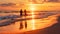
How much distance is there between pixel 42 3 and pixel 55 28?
279mm

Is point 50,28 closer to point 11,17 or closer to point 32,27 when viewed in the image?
point 32,27

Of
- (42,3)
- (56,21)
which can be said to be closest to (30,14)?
(42,3)

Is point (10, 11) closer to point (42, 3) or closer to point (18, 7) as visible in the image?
point (18, 7)

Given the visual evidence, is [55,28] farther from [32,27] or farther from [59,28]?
[32,27]

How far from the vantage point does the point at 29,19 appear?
1291mm

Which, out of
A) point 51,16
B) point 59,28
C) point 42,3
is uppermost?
point 42,3

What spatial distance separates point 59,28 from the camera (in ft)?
4.31

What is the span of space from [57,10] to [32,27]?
1.02ft

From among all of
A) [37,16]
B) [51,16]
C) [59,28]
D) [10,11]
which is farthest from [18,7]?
[59,28]

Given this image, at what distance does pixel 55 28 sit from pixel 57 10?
0.18 metres

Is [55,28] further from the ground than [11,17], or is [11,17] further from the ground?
[11,17]

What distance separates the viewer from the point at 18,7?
→ 1.29 metres

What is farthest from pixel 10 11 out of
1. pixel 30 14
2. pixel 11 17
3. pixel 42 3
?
pixel 42 3

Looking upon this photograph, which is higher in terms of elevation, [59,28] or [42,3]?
[42,3]
